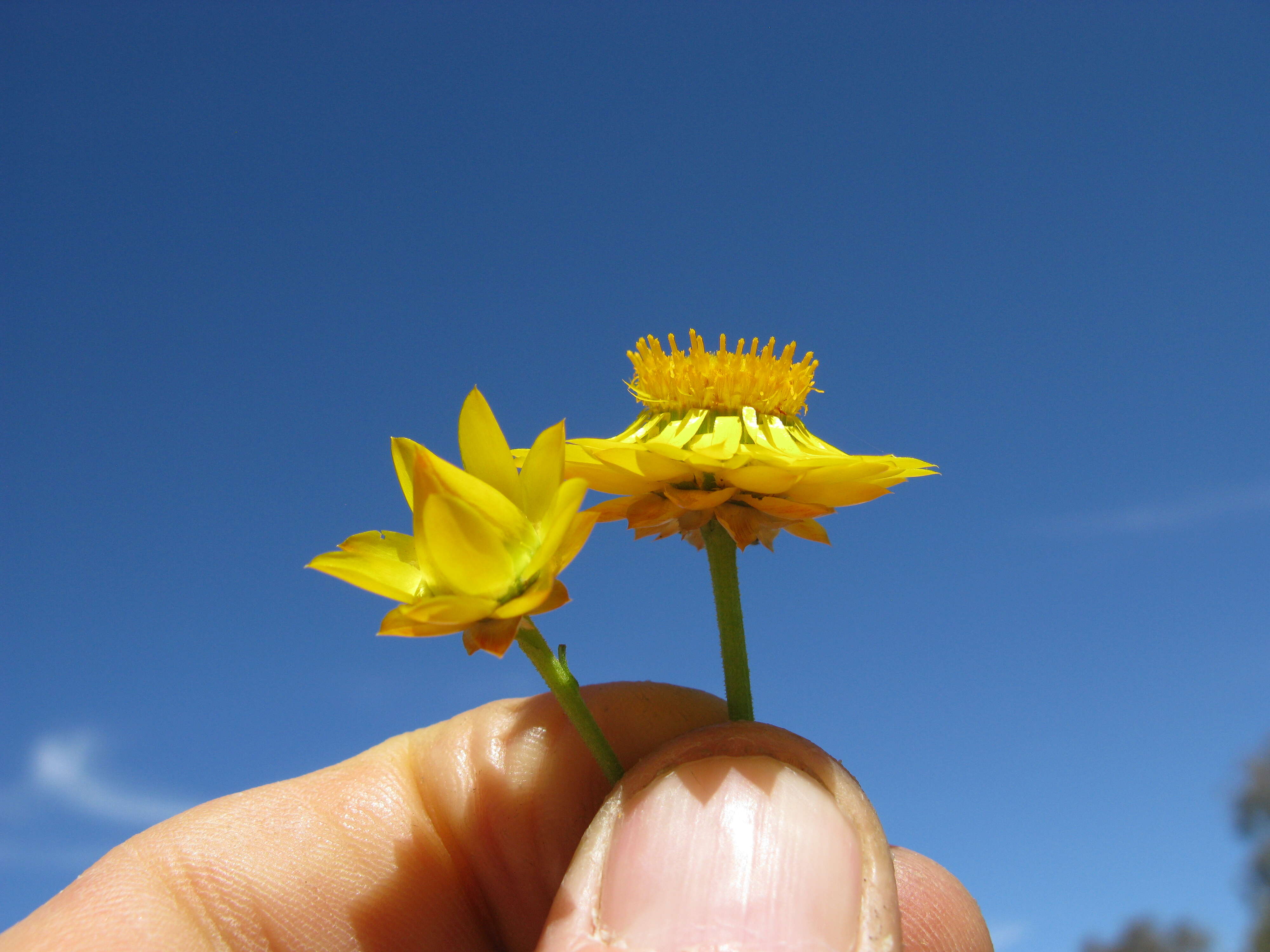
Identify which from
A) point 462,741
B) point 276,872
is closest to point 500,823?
point 462,741

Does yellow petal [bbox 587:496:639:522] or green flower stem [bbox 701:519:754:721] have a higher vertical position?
yellow petal [bbox 587:496:639:522]

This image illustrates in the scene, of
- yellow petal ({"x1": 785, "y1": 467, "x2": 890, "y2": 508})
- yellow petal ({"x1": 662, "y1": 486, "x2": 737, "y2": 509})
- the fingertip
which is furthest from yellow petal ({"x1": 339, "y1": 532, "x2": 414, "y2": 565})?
the fingertip

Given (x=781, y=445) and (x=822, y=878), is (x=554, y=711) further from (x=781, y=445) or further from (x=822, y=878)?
(x=781, y=445)

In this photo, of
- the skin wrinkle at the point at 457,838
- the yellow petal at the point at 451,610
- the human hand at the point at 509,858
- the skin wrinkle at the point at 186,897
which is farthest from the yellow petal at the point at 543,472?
the skin wrinkle at the point at 186,897

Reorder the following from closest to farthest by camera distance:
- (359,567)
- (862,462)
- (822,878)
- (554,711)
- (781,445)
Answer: (359,567)
(862,462)
(822,878)
(781,445)
(554,711)

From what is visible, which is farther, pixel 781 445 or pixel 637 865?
pixel 781 445

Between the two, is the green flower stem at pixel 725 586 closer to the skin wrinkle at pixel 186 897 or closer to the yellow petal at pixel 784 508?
the yellow petal at pixel 784 508

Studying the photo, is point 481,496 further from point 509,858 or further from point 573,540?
point 509,858

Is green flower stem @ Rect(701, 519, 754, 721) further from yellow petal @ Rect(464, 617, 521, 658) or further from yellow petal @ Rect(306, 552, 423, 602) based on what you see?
yellow petal @ Rect(306, 552, 423, 602)
